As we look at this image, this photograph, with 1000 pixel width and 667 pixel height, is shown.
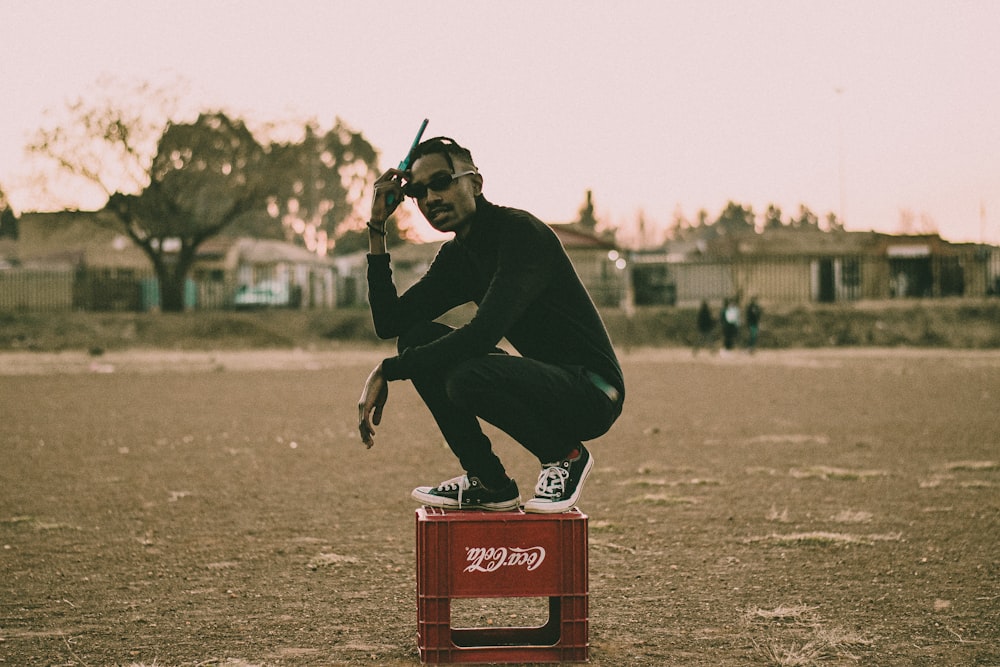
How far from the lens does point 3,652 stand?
4168 millimetres

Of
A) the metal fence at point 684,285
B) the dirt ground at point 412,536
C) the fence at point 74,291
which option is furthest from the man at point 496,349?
the fence at point 74,291

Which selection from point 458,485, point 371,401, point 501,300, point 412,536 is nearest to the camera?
point 501,300

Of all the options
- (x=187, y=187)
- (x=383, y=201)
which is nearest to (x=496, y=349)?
(x=383, y=201)

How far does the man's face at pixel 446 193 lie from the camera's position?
4.14 m

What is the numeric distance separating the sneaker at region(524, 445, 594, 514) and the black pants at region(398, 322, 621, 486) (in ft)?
0.16

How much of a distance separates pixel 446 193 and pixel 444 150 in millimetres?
172

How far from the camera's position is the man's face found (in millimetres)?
4145

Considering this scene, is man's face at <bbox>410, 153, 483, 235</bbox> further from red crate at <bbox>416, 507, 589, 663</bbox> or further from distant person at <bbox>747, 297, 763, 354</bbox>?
distant person at <bbox>747, 297, 763, 354</bbox>

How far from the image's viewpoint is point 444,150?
4.19m

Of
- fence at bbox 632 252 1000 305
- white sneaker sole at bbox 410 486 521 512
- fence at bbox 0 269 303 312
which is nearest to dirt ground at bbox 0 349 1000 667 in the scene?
white sneaker sole at bbox 410 486 521 512

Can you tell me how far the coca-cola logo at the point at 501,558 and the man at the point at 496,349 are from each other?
167mm

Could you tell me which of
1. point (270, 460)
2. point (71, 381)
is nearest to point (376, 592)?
point (270, 460)

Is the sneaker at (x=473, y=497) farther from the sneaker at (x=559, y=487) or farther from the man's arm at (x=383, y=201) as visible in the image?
the man's arm at (x=383, y=201)

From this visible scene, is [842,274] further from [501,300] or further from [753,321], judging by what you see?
[501,300]
